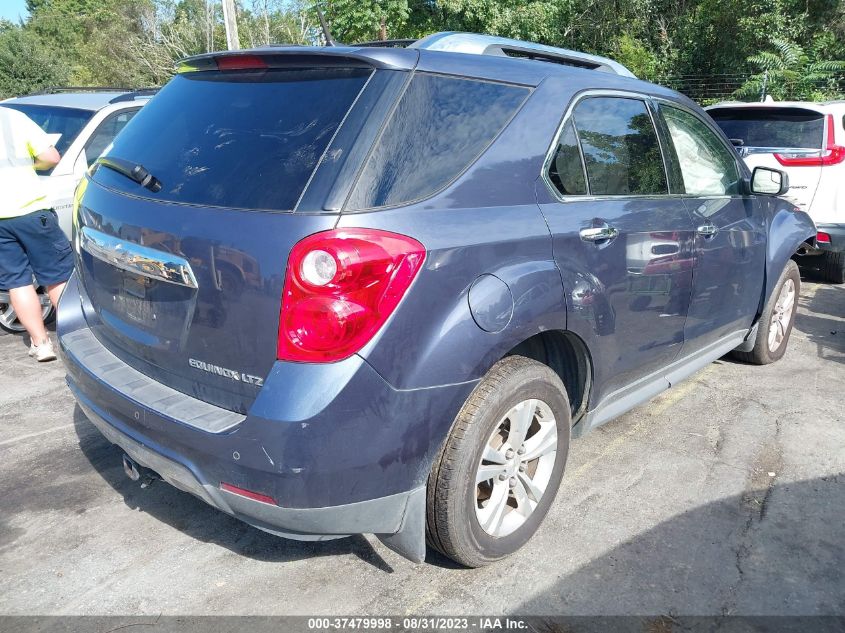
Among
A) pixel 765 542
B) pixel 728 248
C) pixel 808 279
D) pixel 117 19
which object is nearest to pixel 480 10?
pixel 808 279

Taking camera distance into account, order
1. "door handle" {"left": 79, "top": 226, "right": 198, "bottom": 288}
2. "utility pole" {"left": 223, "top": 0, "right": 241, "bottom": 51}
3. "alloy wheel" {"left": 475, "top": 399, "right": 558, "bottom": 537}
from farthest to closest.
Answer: "utility pole" {"left": 223, "top": 0, "right": 241, "bottom": 51}, "alloy wheel" {"left": 475, "top": 399, "right": 558, "bottom": 537}, "door handle" {"left": 79, "top": 226, "right": 198, "bottom": 288}

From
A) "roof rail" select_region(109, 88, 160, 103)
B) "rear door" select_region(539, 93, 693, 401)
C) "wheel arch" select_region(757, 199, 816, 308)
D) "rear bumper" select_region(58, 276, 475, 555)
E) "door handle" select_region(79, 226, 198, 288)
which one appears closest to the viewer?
"rear bumper" select_region(58, 276, 475, 555)

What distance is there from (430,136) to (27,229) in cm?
367

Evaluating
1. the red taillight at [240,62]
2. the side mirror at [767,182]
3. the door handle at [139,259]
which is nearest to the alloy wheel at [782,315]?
the side mirror at [767,182]

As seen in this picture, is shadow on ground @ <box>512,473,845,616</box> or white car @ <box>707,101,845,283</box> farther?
white car @ <box>707,101,845,283</box>

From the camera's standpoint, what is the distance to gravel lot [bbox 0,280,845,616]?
2574mm

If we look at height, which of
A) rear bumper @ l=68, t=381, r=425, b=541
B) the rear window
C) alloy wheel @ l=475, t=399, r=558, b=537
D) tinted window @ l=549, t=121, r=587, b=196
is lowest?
alloy wheel @ l=475, t=399, r=558, b=537

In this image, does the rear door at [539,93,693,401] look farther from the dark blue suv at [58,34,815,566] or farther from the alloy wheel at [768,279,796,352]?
the alloy wheel at [768,279,796,352]

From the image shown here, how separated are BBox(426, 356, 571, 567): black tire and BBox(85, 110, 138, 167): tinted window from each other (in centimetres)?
466

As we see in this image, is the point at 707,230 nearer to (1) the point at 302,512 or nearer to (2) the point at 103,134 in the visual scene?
(1) the point at 302,512

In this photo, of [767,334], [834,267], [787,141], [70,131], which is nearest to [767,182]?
[767,334]

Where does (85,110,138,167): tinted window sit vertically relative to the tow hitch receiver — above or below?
above

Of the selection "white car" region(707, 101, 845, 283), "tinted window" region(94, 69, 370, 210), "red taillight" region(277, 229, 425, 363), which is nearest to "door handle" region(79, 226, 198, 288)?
"tinted window" region(94, 69, 370, 210)

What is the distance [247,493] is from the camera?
7.17 ft
